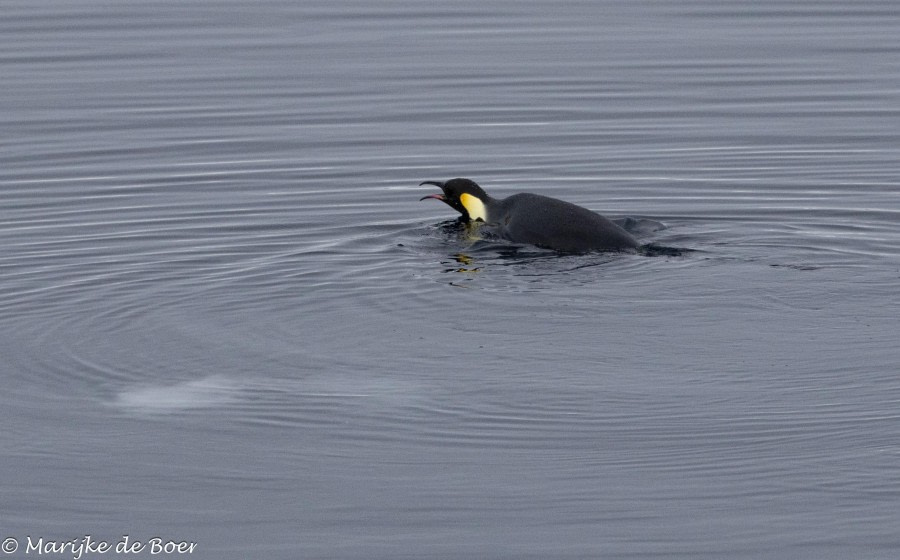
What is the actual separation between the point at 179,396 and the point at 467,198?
17.5 feet

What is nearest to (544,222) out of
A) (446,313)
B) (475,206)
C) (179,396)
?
(475,206)

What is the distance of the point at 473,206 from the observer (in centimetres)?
1462

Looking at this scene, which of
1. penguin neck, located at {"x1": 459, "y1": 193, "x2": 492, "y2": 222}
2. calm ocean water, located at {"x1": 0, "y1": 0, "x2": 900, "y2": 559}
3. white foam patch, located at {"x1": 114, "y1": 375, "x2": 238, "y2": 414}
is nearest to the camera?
calm ocean water, located at {"x1": 0, "y1": 0, "x2": 900, "y2": 559}

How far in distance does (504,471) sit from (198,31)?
1814 cm

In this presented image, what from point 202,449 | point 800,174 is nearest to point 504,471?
point 202,449

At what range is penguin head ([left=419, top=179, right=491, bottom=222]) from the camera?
14.5 meters

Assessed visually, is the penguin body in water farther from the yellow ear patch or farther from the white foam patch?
the white foam patch

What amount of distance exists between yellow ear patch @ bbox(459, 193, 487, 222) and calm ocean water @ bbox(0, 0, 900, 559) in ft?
1.03

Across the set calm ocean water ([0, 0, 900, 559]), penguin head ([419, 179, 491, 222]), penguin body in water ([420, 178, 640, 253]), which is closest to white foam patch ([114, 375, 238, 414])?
calm ocean water ([0, 0, 900, 559])

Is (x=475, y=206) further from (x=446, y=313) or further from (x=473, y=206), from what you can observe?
(x=446, y=313)

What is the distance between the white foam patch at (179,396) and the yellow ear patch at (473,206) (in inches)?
196

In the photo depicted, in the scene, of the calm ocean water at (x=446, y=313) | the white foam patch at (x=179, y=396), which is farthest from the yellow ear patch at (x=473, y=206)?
the white foam patch at (x=179, y=396)

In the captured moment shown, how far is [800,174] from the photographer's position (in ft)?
53.5

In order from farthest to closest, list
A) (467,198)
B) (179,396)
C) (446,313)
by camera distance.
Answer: (467,198), (446,313), (179,396)
